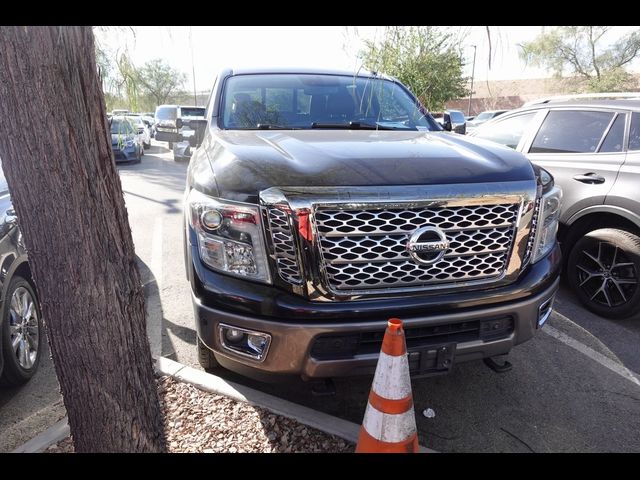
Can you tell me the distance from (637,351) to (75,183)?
12.9 feet

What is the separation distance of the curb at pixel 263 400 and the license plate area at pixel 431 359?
424mm

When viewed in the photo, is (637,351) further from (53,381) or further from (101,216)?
(53,381)

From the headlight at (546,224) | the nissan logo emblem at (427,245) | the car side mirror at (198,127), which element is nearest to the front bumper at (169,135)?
the car side mirror at (198,127)

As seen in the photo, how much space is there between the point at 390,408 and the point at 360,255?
2.28 ft

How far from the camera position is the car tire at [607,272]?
3.61m

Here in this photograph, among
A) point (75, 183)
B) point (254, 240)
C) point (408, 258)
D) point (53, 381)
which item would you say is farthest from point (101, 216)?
point (53, 381)

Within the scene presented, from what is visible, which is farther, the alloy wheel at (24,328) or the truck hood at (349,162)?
the alloy wheel at (24,328)

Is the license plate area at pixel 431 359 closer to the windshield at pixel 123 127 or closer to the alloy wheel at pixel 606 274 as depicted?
the windshield at pixel 123 127

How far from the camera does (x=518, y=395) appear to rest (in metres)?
2.82

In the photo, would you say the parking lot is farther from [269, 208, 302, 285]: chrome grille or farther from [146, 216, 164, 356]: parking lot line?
[269, 208, 302, 285]: chrome grille

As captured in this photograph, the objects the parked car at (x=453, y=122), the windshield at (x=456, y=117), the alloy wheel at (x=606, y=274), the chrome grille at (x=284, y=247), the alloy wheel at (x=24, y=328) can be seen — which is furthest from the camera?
the windshield at (x=456, y=117)

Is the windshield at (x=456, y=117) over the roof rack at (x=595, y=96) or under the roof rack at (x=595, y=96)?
under

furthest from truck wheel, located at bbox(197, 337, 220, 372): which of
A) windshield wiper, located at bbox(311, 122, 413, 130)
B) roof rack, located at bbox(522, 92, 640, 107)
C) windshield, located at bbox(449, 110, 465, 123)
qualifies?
roof rack, located at bbox(522, 92, 640, 107)

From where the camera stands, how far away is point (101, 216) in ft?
5.10
